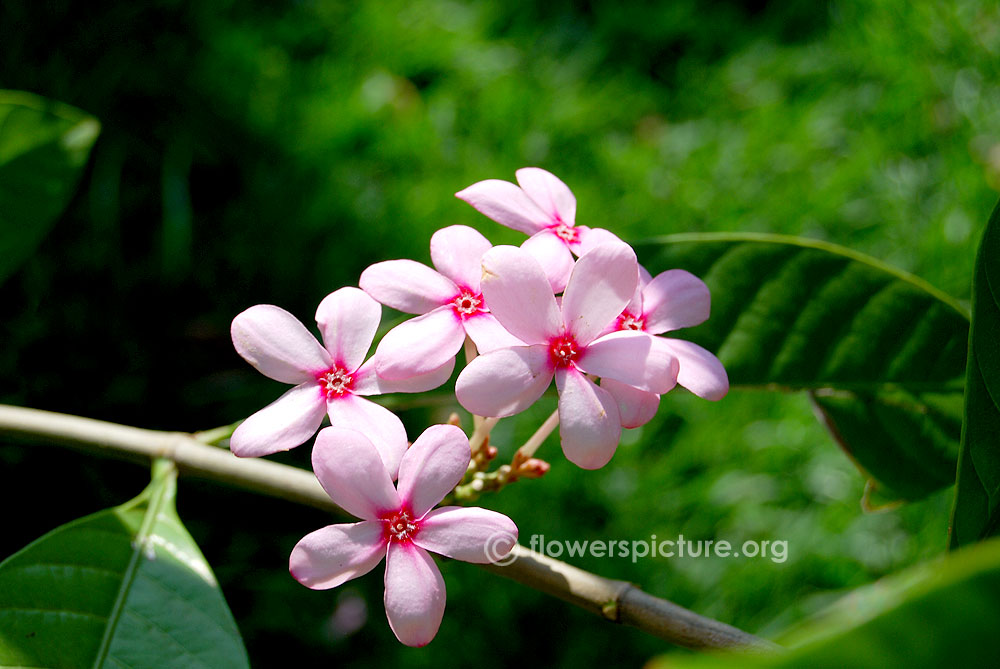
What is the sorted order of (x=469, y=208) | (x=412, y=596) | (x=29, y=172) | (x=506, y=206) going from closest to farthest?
(x=412, y=596) → (x=506, y=206) → (x=29, y=172) → (x=469, y=208)

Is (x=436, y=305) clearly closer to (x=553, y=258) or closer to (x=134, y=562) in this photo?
(x=553, y=258)

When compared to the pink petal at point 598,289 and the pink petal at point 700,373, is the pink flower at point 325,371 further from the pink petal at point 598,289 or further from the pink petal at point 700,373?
the pink petal at point 700,373

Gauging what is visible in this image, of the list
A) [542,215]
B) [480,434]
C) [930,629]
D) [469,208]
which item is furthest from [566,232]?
[469,208]

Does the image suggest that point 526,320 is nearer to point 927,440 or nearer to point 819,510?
point 927,440

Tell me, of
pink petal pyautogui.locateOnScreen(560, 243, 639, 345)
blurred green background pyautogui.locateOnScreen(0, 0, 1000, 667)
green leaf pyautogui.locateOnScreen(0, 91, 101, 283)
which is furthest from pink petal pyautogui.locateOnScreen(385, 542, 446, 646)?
blurred green background pyautogui.locateOnScreen(0, 0, 1000, 667)

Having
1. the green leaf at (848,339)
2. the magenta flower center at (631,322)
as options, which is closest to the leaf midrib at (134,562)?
the magenta flower center at (631,322)

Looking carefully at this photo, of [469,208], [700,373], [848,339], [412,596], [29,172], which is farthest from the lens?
[469,208]

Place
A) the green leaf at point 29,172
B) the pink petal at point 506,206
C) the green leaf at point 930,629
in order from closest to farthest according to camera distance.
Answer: the green leaf at point 930,629 < the pink petal at point 506,206 < the green leaf at point 29,172
